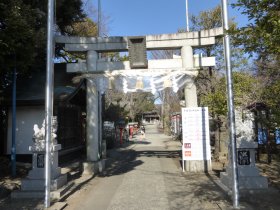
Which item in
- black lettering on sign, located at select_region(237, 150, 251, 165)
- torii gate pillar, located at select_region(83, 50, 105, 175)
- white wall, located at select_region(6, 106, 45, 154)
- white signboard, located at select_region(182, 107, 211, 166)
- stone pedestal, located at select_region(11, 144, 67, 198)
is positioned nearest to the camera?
stone pedestal, located at select_region(11, 144, 67, 198)

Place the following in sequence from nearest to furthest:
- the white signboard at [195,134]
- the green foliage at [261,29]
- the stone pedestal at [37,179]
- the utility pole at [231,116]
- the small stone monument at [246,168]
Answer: the green foliage at [261,29]
the utility pole at [231,116]
the stone pedestal at [37,179]
the small stone monument at [246,168]
the white signboard at [195,134]

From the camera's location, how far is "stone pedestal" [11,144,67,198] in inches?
383

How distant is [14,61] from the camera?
1216cm

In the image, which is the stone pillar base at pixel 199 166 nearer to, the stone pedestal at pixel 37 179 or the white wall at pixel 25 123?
the stone pedestal at pixel 37 179

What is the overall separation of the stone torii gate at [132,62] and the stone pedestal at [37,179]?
3648 millimetres

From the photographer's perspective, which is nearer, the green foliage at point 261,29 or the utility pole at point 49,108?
the green foliage at point 261,29

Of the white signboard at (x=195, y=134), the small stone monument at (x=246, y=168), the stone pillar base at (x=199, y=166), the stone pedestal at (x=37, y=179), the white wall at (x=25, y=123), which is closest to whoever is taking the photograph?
the stone pedestal at (x=37, y=179)

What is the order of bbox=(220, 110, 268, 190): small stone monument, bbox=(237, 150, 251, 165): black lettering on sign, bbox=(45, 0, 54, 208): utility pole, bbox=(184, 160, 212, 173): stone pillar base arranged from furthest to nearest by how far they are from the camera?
bbox=(184, 160, 212, 173): stone pillar base
bbox=(237, 150, 251, 165): black lettering on sign
bbox=(220, 110, 268, 190): small stone monument
bbox=(45, 0, 54, 208): utility pole

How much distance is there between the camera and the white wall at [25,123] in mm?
15234

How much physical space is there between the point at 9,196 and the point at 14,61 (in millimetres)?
4646

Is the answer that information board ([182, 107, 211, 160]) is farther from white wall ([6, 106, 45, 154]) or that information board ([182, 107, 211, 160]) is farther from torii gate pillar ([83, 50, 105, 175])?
white wall ([6, 106, 45, 154])

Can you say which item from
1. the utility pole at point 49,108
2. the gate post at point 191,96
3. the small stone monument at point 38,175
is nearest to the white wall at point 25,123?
the small stone monument at point 38,175

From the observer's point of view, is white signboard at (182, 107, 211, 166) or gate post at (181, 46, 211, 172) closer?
white signboard at (182, 107, 211, 166)

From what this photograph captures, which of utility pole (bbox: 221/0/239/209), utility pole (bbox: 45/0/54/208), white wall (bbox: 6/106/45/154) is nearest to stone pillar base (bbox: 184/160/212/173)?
utility pole (bbox: 221/0/239/209)
